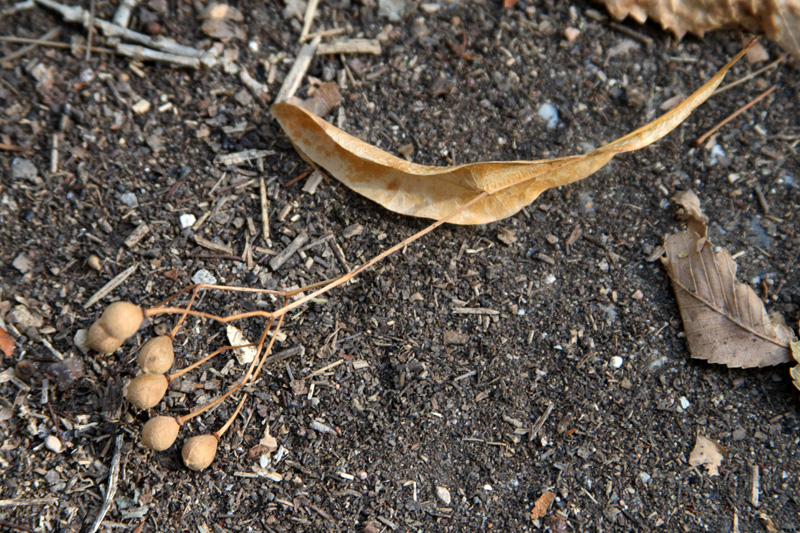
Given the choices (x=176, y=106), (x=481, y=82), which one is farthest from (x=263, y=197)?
(x=481, y=82)

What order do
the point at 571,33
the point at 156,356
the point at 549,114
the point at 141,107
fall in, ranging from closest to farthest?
the point at 156,356 → the point at 141,107 → the point at 549,114 → the point at 571,33

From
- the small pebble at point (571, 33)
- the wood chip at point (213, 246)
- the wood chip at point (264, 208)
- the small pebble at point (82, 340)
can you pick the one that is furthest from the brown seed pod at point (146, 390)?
the small pebble at point (571, 33)

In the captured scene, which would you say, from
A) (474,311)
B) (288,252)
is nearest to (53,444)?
(288,252)

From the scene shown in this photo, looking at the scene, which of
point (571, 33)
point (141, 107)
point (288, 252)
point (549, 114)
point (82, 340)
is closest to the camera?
point (82, 340)

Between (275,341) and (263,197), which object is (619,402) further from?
(263,197)

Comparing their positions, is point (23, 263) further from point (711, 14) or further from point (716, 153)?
point (711, 14)

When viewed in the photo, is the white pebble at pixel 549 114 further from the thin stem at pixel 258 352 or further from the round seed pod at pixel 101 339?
the round seed pod at pixel 101 339
